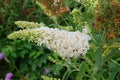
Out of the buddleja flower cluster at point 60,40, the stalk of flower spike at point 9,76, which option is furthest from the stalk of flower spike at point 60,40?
the stalk of flower spike at point 9,76

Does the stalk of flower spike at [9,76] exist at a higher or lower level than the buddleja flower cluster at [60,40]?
lower

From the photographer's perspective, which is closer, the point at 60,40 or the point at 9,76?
the point at 60,40

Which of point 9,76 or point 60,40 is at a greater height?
point 60,40

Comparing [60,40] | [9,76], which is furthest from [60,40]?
[9,76]

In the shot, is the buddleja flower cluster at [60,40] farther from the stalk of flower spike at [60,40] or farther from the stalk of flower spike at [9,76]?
the stalk of flower spike at [9,76]

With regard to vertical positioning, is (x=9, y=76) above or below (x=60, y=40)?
below

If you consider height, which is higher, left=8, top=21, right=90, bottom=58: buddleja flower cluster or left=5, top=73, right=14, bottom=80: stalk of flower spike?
left=8, top=21, right=90, bottom=58: buddleja flower cluster

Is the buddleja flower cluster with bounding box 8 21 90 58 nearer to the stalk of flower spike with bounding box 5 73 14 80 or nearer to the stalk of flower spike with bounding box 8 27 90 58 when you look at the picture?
the stalk of flower spike with bounding box 8 27 90 58

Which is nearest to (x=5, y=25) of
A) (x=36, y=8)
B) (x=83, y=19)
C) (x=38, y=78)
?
(x=36, y=8)

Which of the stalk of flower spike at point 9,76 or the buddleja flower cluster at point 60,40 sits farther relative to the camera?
the stalk of flower spike at point 9,76

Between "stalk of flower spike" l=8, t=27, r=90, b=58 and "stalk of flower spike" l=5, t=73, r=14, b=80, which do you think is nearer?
"stalk of flower spike" l=8, t=27, r=90, b=58

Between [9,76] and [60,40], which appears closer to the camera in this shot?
[60,40]

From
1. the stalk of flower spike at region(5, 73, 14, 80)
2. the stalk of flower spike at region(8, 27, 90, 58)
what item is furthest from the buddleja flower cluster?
the stalk of flower spike at region(5, 73, 14, 80)

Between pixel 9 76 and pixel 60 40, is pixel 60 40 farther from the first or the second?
pixel 9 76
